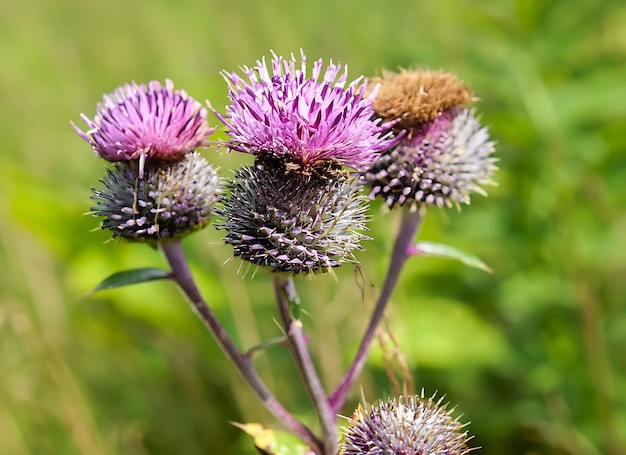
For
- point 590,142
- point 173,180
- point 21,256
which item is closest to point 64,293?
point 21,256

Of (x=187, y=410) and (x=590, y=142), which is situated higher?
(x=590, y=142)

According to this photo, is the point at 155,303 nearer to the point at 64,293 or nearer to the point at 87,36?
the point at 64,293

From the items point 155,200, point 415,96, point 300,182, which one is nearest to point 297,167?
point 300,182

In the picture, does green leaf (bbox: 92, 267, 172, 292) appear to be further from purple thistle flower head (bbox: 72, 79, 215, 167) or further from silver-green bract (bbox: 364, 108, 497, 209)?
silver-green bract (bbox: 364, 108, 497, 209)

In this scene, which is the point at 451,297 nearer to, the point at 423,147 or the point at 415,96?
the point at 423,147

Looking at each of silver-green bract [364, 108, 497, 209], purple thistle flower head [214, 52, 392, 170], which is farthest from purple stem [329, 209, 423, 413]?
purple thistle flower head [214, 52, 392, 170]

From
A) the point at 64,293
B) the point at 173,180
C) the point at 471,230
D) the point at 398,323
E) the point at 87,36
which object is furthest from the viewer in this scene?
the point at 87,36

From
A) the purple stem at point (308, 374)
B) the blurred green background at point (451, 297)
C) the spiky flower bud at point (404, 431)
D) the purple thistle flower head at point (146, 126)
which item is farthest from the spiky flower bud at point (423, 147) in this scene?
the blurred green background at point (451, 297)

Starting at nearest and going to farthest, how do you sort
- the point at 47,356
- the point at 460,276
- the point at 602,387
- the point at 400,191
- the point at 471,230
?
the point at 400,191
the point at 47,356
the point at 602,387
the point at 471,230
the point at 460,276
